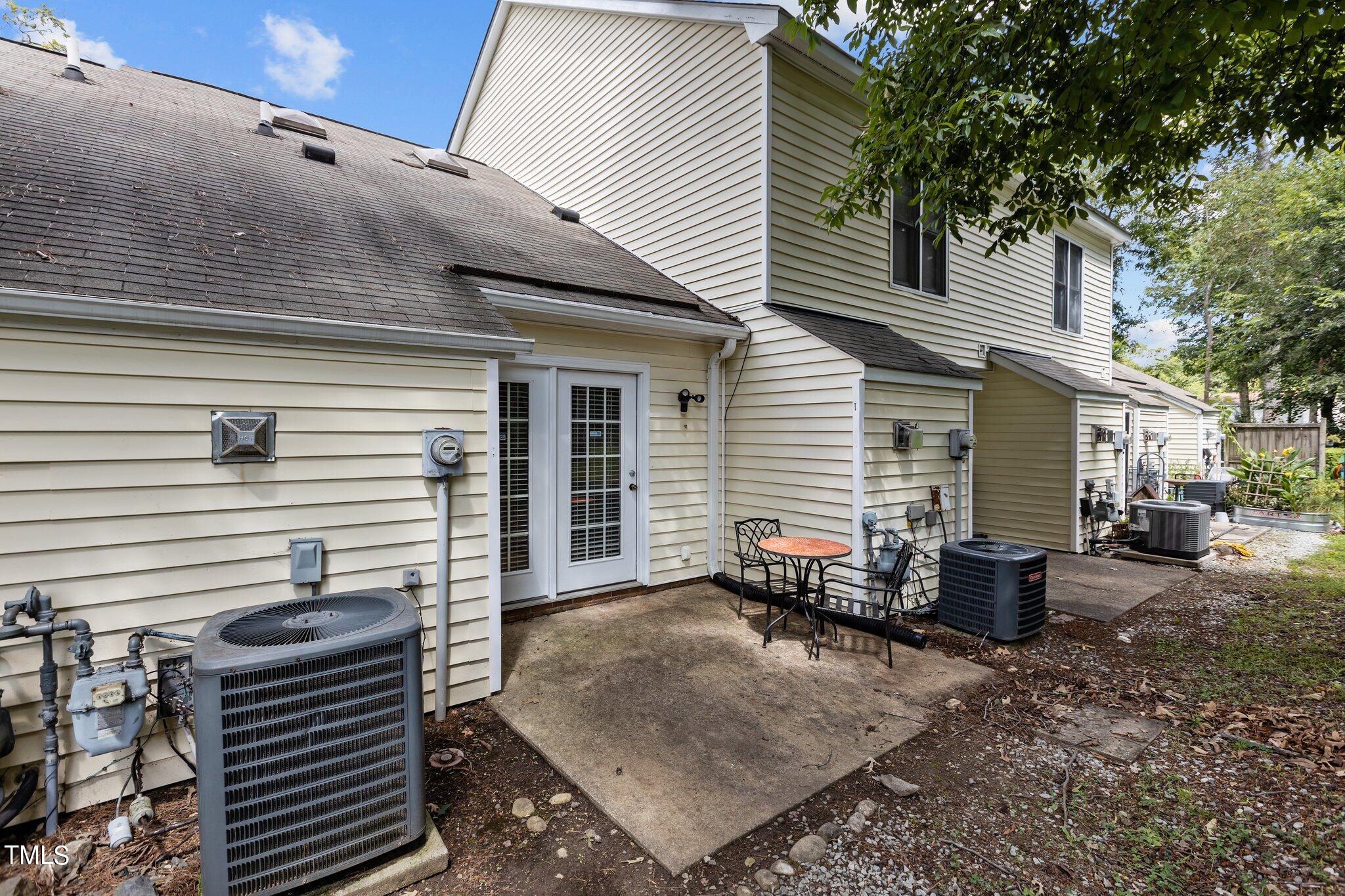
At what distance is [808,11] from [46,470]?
5.78 meters

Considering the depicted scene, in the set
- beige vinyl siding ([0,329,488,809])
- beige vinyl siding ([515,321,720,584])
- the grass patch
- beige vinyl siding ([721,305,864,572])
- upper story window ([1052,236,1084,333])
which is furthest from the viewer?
upper story window ([1052,236,1084,333])

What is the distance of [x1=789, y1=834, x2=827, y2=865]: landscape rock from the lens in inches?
85.4

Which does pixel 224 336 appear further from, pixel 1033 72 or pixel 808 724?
pixel 1033 72

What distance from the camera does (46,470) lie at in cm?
241

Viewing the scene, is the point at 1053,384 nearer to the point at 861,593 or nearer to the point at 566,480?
the point at 861,593

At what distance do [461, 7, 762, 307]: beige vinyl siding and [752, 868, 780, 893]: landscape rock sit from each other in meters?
4.67

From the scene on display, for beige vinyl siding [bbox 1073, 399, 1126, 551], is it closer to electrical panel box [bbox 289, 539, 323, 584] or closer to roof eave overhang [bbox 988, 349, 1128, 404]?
roof eave overhang [bbox 988, 349, 1128, 404]

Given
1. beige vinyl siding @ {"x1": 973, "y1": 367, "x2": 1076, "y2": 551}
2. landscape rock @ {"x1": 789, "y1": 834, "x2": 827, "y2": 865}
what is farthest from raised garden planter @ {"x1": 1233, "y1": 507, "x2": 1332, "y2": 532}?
landscape rock @ {"x1": 789, "y1": 834, "x2": 827, "y2": 865}

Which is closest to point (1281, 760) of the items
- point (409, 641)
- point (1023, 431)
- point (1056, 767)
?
point (1056, 767)

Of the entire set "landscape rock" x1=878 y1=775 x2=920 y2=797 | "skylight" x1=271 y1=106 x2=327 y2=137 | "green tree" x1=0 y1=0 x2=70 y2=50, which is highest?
"green tree" x1=0 y1=0 x2=70 y2=50

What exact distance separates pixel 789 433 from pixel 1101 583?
4.23 meters

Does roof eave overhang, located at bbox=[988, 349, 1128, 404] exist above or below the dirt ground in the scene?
above

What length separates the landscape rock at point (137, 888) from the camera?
74.5 inches

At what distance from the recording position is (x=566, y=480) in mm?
4992
